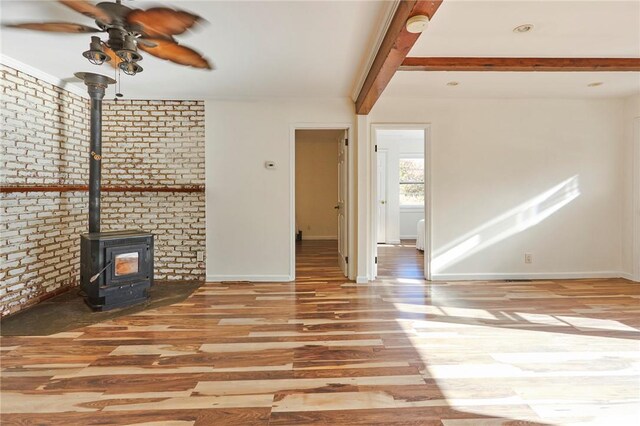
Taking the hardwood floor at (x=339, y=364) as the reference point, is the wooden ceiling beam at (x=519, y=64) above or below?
above

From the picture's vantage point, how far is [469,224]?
4.38 metres

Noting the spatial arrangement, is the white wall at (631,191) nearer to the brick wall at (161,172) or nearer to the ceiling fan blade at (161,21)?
the ceiling fan blade at (161,21)

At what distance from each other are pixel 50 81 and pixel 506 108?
545 centimetres

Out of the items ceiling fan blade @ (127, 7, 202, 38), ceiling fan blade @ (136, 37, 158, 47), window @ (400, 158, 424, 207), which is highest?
ceiling fan blade @ (127, 7, 202, 38)

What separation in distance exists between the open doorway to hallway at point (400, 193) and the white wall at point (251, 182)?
2463mm

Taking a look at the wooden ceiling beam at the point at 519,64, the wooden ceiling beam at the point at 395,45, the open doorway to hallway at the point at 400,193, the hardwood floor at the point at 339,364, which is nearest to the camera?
the hardwood floor at the point at 339,364

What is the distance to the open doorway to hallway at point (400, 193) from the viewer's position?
6.97 meters

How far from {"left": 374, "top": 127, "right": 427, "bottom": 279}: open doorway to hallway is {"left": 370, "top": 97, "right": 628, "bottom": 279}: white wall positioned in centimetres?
176

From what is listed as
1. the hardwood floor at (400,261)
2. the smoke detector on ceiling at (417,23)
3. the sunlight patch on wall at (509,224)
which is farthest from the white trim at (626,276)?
the smoke detector on ceiling at (417,23)

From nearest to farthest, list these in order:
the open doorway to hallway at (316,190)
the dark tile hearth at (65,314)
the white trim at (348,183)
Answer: the dark tile hearth at (65,314) → the white trim at (348,183) → the open doorway to hallway at (316,190)

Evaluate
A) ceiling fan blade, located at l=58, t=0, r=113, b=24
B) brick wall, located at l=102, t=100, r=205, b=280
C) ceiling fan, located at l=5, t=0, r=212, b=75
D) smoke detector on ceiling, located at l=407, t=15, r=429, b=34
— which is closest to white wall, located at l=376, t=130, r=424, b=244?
brick wall, located at l=102, t=100, r=205, b=280

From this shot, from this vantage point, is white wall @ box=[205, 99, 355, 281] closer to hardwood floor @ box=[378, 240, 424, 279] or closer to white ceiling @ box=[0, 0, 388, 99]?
white ceiling @ box=[0, 0, 388, 99]

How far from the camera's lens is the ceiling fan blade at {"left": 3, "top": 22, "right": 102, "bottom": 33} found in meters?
2.32

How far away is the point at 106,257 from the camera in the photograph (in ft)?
10.4
